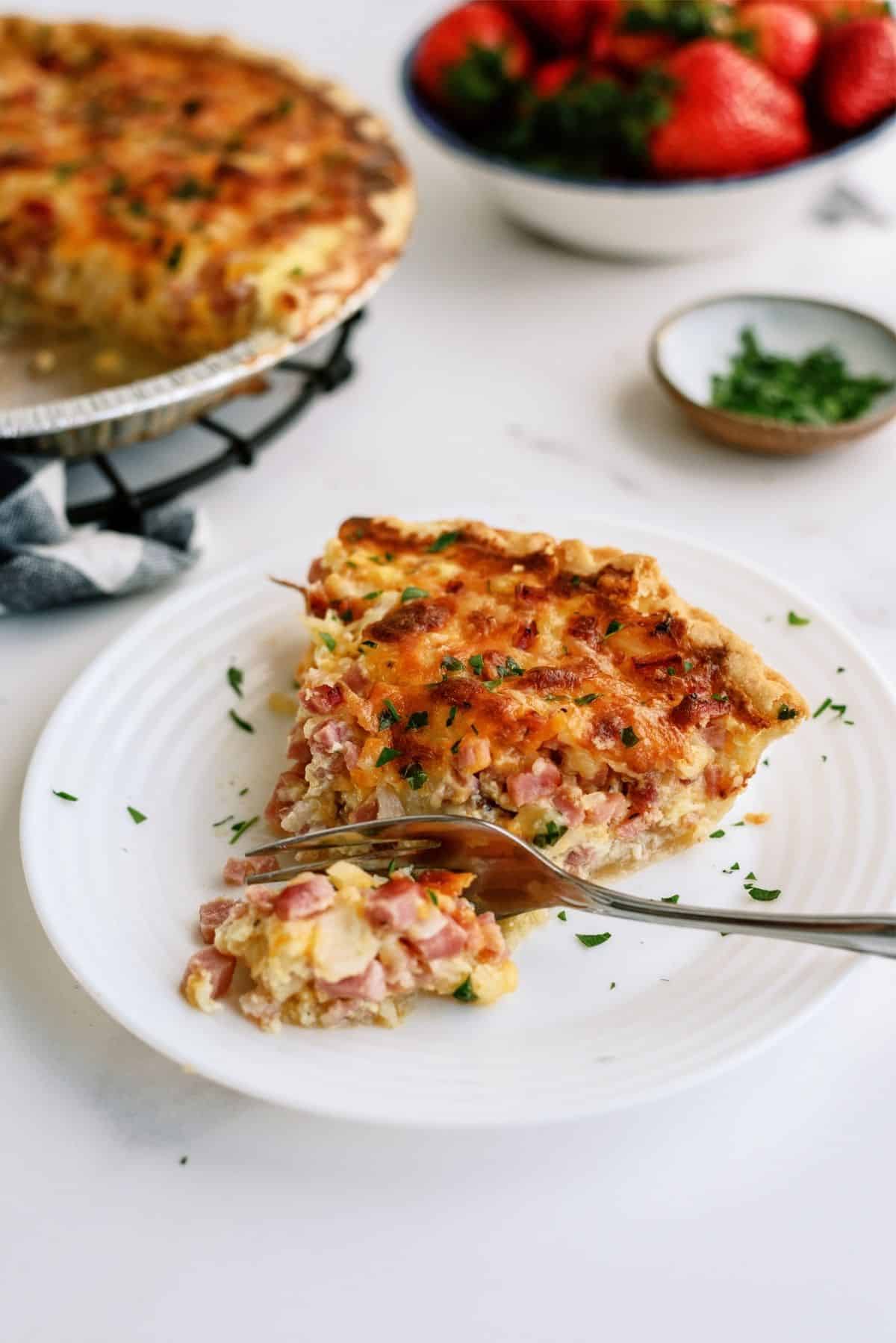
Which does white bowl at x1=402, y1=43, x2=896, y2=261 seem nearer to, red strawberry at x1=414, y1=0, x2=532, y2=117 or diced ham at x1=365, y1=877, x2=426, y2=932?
red strawberry at x1=414, y1=0, x2=532, y2=117

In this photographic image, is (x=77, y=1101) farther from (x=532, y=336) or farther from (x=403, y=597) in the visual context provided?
(x=532, y=336)

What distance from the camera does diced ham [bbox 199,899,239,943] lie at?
2207 mm

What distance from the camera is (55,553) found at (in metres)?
3.01

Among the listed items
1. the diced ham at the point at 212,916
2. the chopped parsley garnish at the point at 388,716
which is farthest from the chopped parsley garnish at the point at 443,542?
the diced ham at the point at 212,916

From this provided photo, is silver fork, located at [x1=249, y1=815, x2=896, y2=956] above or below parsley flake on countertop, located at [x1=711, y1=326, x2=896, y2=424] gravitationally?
below

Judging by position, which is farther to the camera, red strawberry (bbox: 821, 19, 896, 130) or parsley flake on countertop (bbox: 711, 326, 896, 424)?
red strawberry (bbox: 821, 19, 896, 130)

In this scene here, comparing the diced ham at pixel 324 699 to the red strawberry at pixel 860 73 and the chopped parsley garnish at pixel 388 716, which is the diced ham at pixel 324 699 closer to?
the chopped parsley garnish at pixel 388 716

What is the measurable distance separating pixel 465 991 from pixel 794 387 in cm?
215

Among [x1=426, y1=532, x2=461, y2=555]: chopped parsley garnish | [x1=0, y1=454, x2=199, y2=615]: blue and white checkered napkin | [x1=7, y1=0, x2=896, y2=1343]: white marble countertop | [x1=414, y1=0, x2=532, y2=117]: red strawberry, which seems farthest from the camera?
[x1=414, y1=0, x2=532, y2=117]: red strawberry

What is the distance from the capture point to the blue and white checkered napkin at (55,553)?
2.98 meters

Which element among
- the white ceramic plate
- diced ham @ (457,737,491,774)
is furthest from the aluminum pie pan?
diced ham @ (457,737,491,774)

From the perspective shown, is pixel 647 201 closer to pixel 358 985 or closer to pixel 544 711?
pixel 544 711

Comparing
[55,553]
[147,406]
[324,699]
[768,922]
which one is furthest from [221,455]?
[768,922]

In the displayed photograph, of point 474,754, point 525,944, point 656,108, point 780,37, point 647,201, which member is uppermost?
point 780,37
